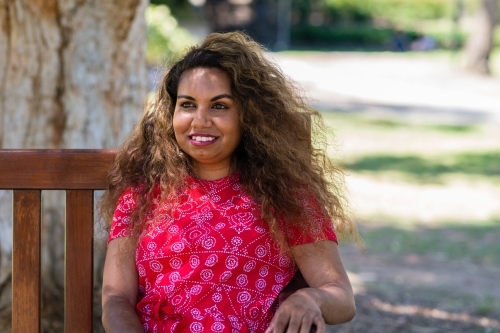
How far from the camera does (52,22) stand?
408 centimetres

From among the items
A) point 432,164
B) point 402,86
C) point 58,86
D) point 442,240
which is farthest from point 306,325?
point 402,86

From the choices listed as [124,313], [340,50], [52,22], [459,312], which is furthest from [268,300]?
[340,50]

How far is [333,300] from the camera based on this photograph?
265 cm

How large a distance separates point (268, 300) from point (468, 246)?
5811 millimetres

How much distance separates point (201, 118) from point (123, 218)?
408 millimetres

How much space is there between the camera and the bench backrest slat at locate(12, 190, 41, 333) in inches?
120

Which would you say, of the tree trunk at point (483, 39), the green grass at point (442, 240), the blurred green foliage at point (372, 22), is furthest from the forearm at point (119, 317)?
the blurred green foliage at point (372, 22)

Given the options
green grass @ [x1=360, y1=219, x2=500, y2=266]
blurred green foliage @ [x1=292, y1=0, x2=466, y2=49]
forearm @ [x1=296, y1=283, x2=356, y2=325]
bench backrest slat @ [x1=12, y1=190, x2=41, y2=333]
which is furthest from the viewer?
blurred green foliage @ [x1=292, y1=0, x2=466, y2=49]

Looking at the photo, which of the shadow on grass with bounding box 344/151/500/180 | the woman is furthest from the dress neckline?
the shadow on grass with bounding box 344/151/500/180

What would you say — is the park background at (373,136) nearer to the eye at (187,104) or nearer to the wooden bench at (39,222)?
the eye at (187,104)

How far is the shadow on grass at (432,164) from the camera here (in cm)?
1246

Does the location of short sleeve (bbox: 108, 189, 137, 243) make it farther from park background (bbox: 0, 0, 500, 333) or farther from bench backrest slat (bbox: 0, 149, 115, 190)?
park background (bbox: 0, 0, 500, 333)

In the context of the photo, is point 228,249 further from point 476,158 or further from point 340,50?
point 340,50

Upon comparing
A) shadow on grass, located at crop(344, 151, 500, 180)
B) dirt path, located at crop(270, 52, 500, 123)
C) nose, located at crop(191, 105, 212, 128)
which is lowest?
shadow on grass, located at crop(344, 151, 500, 180)
